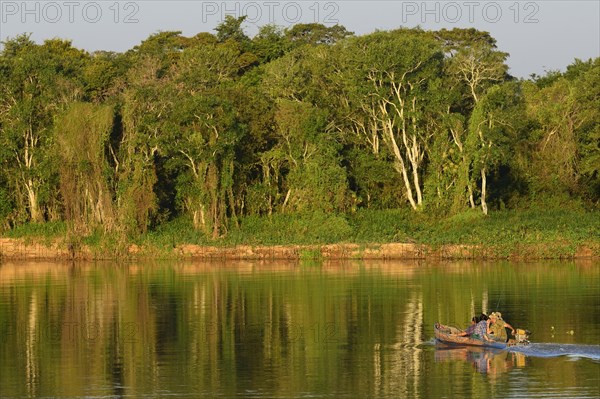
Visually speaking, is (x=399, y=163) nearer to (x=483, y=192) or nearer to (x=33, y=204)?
(x=483, y=192)

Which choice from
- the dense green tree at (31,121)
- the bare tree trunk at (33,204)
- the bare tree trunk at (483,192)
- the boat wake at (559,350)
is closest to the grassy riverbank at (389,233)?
the bare tree trunk at (483,192)

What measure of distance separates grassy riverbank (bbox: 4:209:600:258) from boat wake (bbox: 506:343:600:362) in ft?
89.4

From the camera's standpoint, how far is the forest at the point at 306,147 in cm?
6488

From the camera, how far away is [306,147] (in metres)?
67.8

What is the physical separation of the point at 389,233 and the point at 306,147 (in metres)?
7.87

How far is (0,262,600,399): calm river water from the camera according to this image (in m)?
26.8

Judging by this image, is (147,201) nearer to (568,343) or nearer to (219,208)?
(219,208)

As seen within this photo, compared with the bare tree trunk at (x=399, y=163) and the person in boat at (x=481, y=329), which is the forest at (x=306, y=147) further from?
the person in boat at (x=481, y=329)

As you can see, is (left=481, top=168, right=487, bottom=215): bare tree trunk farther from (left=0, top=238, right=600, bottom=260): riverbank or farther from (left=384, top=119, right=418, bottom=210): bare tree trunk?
(left=0, top=238, right=600, bottom=260): riverbank

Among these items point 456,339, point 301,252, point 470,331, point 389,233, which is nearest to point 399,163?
point 389,233

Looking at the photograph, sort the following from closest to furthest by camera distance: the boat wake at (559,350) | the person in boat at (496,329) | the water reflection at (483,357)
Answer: the water reflection at (483,357) → the boat wake at (559,350) → the person in boat at (496,329)

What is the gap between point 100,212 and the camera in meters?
65.4

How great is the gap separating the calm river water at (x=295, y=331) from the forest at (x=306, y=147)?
9.72 meters

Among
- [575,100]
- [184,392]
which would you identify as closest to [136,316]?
[184,392]
